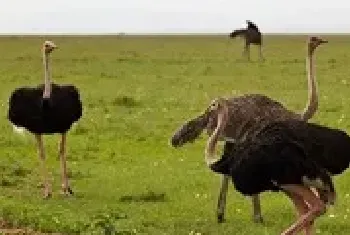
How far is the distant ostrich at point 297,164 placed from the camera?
788 cm

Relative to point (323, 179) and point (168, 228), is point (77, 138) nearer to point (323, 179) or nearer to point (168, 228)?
point (168, 228)

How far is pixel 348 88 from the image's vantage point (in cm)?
2323

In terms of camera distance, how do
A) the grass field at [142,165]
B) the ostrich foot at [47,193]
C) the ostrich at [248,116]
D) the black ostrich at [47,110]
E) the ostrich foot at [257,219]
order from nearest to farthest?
the ostrich at [248,116] < the grass field at [142,165] < the ostrich foot at [257,219] < the ostrich foot at [47,193] < the black ostrich at [47,110]

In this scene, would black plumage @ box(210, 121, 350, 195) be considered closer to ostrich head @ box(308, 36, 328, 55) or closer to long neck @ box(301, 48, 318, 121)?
long neck @ box(301, 48, 318, 121)

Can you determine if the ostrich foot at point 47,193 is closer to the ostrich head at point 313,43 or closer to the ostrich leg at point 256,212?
the ostrich leg at point 256,212

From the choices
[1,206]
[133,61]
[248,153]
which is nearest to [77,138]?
[1,206]

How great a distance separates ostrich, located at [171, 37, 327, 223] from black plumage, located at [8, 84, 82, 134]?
2.44 meters

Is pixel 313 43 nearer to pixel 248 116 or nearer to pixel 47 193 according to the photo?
pixel 248 116

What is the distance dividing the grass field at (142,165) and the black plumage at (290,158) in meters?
1.21

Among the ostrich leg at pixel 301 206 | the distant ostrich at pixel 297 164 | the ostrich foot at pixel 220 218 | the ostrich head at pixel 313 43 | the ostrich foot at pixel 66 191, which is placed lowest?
the ostrich foot at pixel 66 191

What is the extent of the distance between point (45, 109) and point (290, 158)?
4.48 metres

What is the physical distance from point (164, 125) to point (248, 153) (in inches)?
351

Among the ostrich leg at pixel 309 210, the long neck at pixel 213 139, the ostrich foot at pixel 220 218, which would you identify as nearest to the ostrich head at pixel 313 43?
the long neck at pixel 213 139

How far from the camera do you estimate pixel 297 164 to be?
→ 25.7ft
